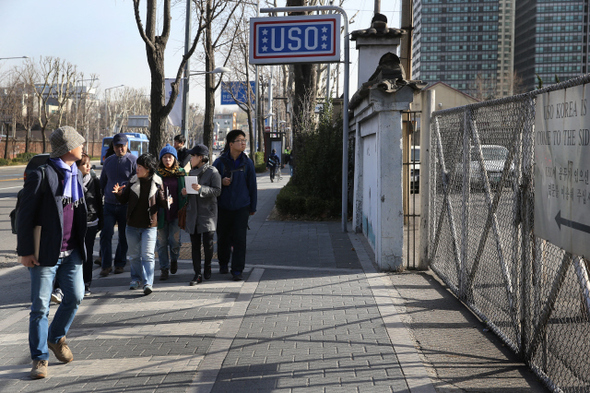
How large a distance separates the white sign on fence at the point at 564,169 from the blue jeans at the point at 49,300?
344cm

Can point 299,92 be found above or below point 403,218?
above

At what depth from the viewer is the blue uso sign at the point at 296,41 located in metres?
11.5

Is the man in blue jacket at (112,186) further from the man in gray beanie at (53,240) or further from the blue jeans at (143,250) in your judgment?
the man in gray beanie at (53,240)

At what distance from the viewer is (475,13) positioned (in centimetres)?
16400

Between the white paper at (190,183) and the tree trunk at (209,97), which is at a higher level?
the tree trunk at (209,97)

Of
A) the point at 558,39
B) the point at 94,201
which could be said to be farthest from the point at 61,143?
the point at 558,39

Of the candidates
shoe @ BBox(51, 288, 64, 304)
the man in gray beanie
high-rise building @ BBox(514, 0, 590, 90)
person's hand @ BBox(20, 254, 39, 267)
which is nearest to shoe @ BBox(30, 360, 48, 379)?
the man in gray beanie

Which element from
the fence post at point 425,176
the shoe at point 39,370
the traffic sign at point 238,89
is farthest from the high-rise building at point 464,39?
the shoe at point 39,370

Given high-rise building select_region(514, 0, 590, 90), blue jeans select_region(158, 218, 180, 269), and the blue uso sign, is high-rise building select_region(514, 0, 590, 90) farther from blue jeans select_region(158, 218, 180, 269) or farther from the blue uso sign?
blue jeans select_region(158, 218, 180, 269)

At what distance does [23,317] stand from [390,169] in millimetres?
4703

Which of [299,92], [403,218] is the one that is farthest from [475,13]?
[403,218]

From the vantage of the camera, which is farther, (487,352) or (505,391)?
(487,352)

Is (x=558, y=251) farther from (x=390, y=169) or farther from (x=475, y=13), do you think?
(x=475, y=13)

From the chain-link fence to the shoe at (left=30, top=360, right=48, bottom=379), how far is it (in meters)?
3.53
